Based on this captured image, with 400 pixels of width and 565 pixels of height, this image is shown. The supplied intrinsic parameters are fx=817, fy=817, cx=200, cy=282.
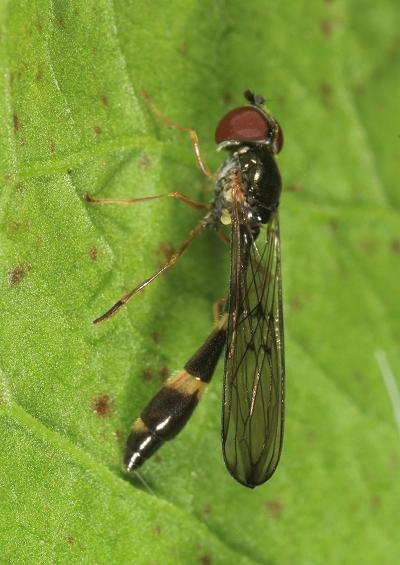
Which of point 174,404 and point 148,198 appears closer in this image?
point 174,404

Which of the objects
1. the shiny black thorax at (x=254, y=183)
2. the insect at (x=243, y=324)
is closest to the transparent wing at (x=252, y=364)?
the insect at (x=243, y=324)

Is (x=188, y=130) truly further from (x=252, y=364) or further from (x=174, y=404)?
(x=174, y=404)

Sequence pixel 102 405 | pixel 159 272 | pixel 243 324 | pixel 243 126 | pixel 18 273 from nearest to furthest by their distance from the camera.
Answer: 1. pixel 18 273
2. pixel 102 405
3. pixel 243 324
4. pixel 159 272
5. pixel 243 126

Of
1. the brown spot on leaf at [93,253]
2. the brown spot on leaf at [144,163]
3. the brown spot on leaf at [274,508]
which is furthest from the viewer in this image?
the brown spot on leaf at [274,508]

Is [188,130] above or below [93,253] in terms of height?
above

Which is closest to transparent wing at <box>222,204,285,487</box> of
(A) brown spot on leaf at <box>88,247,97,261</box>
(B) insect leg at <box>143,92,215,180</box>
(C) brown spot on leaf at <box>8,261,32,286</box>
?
(B) insect leg at <box>143,92,215,180</box>

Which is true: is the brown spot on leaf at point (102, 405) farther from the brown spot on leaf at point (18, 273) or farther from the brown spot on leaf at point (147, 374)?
the brown spot on leaf at point (18, 273)

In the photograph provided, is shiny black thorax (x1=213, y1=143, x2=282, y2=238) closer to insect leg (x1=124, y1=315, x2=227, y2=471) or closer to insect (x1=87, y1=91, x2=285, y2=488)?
insect (x1=87, y1=91, x2=285, y2=488)

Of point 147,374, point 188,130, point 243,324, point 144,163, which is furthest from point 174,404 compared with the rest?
point 188,130
